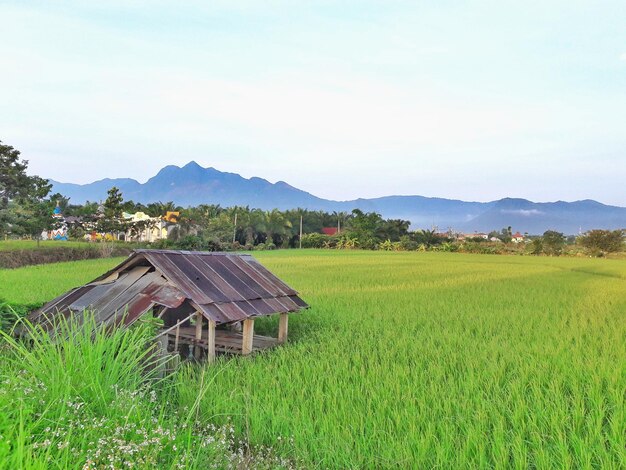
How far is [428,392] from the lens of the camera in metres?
5.09

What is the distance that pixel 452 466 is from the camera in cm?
369

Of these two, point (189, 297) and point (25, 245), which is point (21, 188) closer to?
point (25, 245)

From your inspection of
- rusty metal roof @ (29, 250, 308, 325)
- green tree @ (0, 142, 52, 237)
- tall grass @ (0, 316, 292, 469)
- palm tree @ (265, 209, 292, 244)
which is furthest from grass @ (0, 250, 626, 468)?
palm tree @ (265, 209, 292, 244)

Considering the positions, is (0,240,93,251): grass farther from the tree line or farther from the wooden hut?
the wooden hut

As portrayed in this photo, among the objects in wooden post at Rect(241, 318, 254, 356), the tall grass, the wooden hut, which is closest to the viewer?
the tall grass

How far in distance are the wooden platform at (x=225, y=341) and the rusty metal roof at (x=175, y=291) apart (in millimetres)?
629

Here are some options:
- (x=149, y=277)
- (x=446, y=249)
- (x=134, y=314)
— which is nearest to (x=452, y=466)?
(x=134, y=314)

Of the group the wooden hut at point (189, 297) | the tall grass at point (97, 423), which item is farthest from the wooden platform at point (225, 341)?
the tall grass at point (97, 423)

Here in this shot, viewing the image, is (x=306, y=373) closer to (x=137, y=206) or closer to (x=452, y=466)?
(x=452, y=466)

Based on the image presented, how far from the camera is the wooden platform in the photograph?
23.6ft

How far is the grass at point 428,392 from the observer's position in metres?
3.91

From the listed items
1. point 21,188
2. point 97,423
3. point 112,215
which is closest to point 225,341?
point 97,423

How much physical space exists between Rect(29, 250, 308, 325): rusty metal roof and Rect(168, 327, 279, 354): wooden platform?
2.06 ft

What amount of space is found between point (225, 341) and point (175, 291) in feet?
5.07
